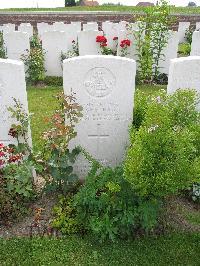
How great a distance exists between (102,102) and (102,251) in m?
1.78

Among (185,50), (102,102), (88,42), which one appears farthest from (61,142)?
(185,50)

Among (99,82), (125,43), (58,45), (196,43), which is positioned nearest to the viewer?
(99,82)

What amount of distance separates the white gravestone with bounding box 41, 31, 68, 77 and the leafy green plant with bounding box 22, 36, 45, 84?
211 mm

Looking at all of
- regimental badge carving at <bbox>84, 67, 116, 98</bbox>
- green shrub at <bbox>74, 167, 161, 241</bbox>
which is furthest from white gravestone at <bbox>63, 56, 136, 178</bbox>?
green shrub at <bbox>74, 167, 161, 241</bbox>

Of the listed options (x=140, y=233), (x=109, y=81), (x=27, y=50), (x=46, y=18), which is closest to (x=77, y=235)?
(x=140, y=233)

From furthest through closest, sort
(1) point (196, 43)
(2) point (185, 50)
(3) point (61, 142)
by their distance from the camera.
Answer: (2) point (185, 50)
(1) point (196, 43)
(3) point (61, 142)

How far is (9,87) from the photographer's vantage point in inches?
185

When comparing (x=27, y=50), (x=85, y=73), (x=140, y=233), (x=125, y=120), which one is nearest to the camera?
(x=140, y=233)

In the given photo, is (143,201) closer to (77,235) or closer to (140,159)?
(140,159)

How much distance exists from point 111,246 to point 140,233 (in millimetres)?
381

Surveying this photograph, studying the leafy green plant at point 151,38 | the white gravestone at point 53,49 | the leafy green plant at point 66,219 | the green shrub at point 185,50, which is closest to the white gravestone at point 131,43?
the leafy green plant at point 151,38

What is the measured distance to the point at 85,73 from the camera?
475 centimetres

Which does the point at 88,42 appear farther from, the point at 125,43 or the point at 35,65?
the point at 35,65

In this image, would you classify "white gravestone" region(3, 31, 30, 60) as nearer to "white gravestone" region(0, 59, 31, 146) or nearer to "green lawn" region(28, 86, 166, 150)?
"green lawn" region(28, 86, 166, 150)
